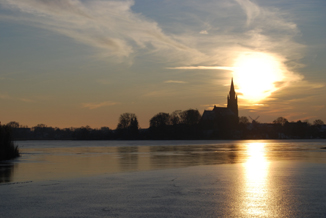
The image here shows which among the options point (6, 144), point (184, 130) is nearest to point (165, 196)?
point (6, 144)

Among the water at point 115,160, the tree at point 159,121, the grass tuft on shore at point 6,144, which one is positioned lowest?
the water at point 115,160

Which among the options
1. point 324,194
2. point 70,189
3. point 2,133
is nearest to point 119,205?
point 70,189

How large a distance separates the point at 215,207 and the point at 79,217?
393cm

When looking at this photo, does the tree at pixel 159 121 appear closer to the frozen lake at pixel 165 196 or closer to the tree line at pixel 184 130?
the tree line at pixel 184 130

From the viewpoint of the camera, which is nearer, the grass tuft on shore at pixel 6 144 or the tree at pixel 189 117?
the grass tuft on shore at pixel 6 144

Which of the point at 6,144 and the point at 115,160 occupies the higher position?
the point at 6,144

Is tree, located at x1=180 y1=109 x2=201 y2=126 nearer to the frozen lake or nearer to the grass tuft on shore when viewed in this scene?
the grass tuft on shore

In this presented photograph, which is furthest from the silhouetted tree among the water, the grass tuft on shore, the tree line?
the grass tuft on shore

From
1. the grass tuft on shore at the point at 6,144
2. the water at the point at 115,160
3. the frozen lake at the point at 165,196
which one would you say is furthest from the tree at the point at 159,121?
the frozen lake at the point at 165,196

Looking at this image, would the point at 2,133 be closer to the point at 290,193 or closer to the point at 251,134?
the point at 290,193

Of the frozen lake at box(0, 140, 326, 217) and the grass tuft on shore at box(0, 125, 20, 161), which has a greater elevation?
the grass tuft on shore at box(0, 125, 20, 161)

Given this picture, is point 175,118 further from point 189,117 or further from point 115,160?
point 115,160

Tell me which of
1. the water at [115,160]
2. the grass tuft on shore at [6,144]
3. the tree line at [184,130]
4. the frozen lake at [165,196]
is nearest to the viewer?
the frozen lake at [165,196]

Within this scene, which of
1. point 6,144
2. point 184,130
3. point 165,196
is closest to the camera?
point 165,196
